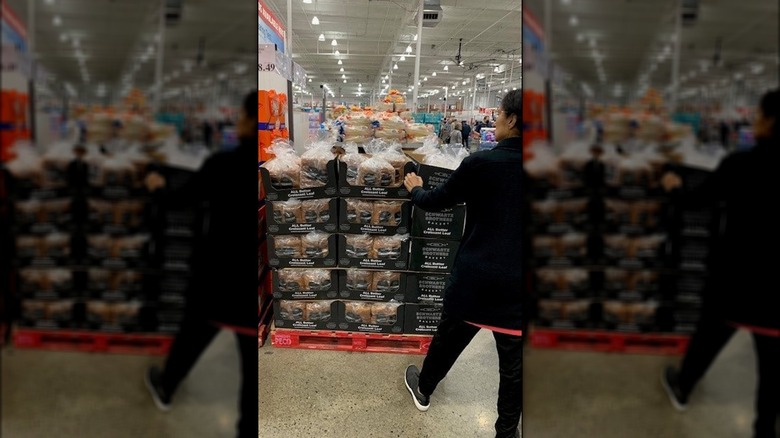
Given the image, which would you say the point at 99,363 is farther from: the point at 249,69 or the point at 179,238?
the point at 249,69

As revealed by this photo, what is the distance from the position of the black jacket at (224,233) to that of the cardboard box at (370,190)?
2.44m

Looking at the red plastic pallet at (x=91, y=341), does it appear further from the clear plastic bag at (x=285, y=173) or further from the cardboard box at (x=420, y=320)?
the cardboard box at (x=420, y=320)

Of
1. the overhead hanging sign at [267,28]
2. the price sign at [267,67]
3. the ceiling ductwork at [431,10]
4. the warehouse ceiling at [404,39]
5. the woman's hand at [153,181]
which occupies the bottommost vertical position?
the woman's hand at [153,181]

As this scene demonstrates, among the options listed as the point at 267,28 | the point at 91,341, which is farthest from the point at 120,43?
the point at 267,28

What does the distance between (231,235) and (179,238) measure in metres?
0.07

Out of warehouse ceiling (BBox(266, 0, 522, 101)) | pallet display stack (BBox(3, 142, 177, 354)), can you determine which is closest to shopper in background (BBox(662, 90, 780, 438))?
pallet display stack (BBox(3, 142, 177, 354))

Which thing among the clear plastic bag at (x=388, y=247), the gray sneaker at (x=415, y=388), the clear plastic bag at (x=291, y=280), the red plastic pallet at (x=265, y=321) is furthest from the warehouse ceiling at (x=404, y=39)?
the gray sneaker at (x=415, y=388)

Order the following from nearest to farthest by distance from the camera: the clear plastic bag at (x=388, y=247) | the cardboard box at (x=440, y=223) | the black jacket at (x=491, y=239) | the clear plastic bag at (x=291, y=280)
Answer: the black jacket at (x=491, y=239) < the cardboard box at (x=440, y=223) < the clear plastic bag at (x=388, y=247) < the clear plastic bag at (x=291, y=280)

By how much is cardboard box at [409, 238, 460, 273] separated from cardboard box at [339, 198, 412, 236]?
5.9 inches

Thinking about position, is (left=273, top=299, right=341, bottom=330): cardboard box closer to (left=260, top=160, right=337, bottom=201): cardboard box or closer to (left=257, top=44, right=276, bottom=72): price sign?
(left=260, top=160, right=337, bottom=201): cardboard box

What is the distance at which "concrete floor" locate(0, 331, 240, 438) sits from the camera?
0.60m

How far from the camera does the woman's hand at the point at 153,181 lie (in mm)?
587

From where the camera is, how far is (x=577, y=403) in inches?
25.0

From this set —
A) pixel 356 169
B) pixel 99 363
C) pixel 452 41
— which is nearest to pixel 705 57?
pixel 99 363
